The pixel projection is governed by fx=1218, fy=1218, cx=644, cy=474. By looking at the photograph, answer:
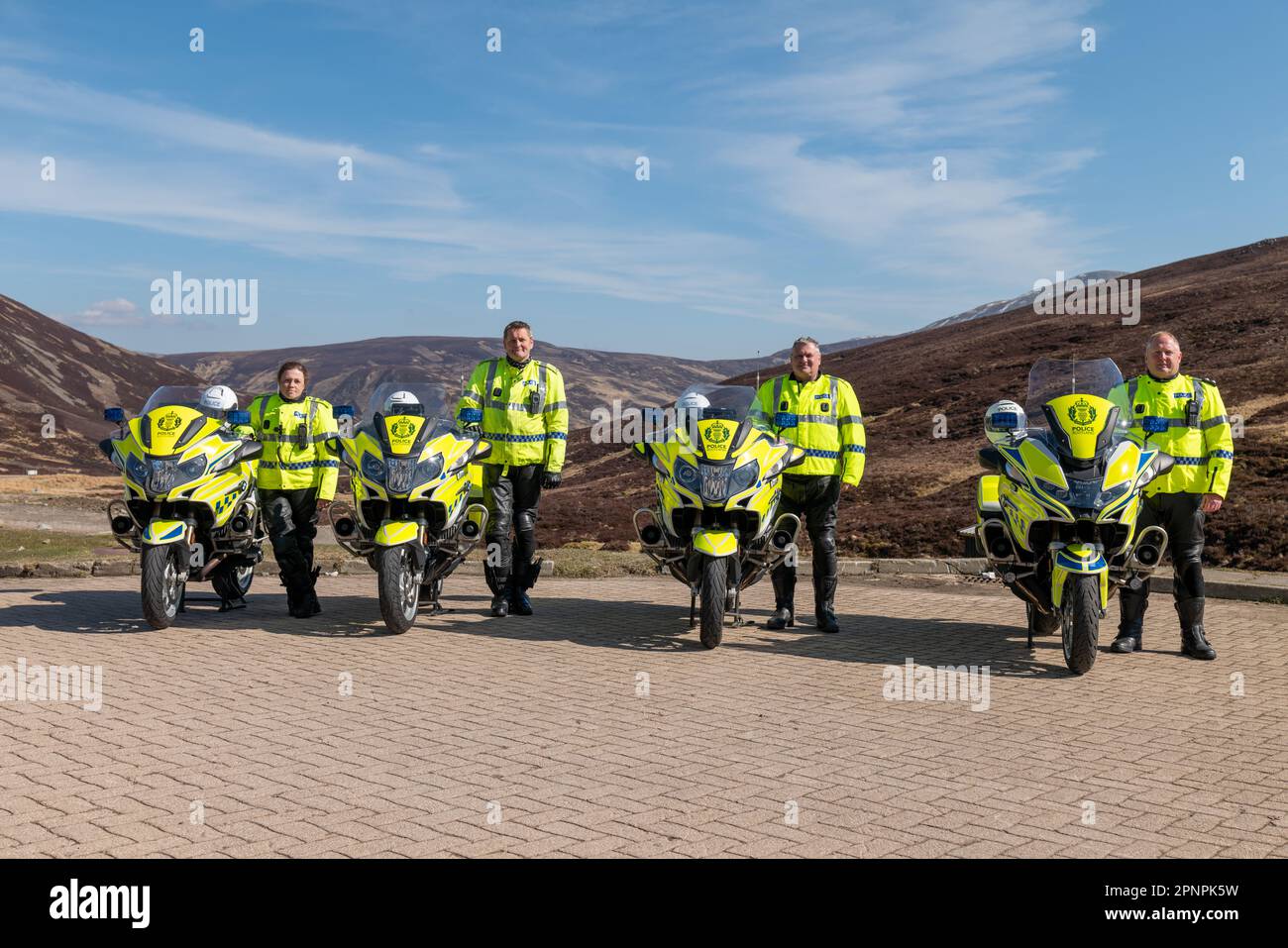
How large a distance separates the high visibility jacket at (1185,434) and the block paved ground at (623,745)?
4.14 ft

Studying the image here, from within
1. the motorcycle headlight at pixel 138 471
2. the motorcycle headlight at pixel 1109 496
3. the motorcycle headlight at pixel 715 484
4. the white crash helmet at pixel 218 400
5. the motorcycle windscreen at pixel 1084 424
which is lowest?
the motorcycle headlight at pixel 1109 496

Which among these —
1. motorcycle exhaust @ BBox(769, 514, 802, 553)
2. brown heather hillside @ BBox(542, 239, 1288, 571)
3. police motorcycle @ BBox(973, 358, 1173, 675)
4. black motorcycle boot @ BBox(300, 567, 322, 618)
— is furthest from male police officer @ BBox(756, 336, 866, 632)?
brown heather hillside @ BBox(542, 239, 1288, 571)

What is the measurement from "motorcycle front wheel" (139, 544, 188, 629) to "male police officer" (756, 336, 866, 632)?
4.73 metres

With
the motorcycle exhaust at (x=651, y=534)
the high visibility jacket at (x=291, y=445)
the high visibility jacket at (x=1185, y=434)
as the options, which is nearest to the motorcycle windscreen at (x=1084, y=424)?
the high visibility jacket at (x=1185, y=434)

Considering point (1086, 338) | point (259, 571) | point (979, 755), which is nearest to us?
point (979, 755)

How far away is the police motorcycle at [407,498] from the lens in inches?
366

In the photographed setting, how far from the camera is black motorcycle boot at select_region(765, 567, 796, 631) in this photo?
993cm

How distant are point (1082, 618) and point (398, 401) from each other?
546 cm

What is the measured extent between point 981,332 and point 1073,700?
52.4 meters

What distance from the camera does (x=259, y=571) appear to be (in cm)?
1370

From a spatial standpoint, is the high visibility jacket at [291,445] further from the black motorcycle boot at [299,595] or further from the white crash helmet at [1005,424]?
the white crash helmet at [1005,424]

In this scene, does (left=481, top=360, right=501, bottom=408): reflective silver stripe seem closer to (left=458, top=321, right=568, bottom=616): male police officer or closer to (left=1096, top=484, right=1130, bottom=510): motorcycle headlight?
(left=458, top=321, right=568, bottom=616): male police officer
